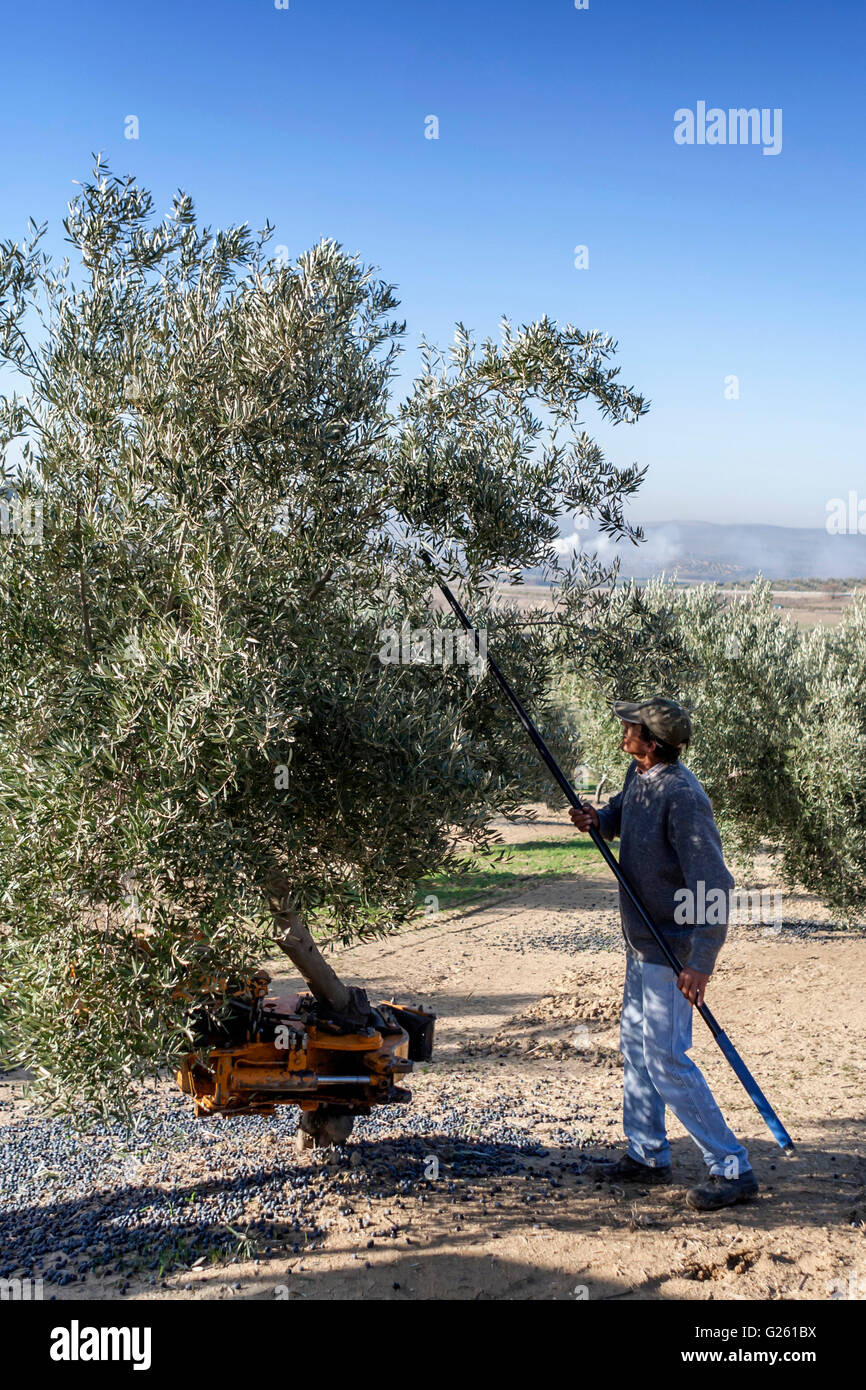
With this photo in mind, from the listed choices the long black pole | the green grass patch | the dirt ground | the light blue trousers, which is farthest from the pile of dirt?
the long black pole

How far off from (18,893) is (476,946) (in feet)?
43.4

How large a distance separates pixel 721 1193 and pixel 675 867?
2177 mm

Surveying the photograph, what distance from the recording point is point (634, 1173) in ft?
22.7

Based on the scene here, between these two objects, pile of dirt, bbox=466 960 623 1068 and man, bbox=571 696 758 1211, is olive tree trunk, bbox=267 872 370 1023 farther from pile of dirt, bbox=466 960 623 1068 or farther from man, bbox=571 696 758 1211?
pile of dirt, bbox=466 960 623 1068

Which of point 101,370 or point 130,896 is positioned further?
point 101,370

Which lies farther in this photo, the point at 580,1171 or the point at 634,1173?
the point at 580,1171

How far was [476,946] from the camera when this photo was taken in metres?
17.2

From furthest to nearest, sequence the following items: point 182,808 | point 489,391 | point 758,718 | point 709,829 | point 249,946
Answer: point 758,718 → point 489,391 → point 709,829 → point 249,946 → point 182,808

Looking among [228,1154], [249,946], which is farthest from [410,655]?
[228,1154]

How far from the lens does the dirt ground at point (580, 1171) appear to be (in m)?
5.69

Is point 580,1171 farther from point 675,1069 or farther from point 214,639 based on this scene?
point 214,639

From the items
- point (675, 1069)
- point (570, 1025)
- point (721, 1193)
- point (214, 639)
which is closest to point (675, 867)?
point (675, 1069)

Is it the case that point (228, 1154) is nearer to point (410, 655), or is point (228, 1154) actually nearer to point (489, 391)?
point (410, 655)

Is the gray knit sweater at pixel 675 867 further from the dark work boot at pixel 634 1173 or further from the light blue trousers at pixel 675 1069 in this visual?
the dark work boot at pixel 634 1173
